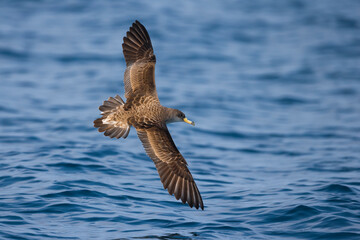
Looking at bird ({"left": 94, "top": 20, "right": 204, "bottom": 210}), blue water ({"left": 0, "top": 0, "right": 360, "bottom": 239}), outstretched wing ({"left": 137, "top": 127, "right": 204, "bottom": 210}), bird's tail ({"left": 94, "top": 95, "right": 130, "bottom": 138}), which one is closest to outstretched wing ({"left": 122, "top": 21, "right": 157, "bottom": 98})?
bird ({"left": 94, "top": 20, "right": 204, "bottom": 210})

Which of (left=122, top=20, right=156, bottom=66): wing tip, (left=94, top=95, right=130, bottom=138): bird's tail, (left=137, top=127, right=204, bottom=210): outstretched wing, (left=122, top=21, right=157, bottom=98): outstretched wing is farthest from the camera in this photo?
(left=122, top=20, right=156, bottom=66): wing tip

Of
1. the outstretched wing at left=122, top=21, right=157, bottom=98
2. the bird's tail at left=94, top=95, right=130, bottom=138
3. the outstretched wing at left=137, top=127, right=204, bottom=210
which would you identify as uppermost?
the outstretched wing at left=122, top=21, right=157, bottom=98

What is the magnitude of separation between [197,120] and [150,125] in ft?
15.0

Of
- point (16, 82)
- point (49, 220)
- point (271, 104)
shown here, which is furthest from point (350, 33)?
point (49, 220)

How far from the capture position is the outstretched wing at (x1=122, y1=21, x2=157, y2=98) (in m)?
7.41

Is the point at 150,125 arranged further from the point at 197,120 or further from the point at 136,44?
the point at 197,120

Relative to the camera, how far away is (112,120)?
22.4ft

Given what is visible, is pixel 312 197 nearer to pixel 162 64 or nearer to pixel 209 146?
pixel 209 146

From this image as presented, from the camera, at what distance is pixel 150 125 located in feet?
22.7

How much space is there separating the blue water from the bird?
1.36ft

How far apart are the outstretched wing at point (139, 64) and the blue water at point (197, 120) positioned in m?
1.42

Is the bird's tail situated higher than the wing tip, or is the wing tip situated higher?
the wing tip

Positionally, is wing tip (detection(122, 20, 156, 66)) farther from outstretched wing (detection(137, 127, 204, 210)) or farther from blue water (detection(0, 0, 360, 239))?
blue water (detection(0, 0, 360, 239))

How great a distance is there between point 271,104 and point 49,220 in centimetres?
760
